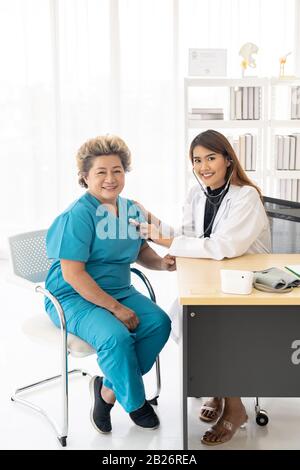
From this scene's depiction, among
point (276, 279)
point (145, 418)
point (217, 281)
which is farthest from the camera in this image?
point (145, 418)

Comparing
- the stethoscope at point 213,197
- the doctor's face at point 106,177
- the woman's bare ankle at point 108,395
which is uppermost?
the doctor's face at point 106,177

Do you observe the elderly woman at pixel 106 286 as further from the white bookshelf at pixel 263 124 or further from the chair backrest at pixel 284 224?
the white bookshelf at pixel 263 124

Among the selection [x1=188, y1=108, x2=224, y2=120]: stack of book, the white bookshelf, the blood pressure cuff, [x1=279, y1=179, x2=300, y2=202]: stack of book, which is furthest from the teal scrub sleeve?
[x1=279, y1=179, x2=300, y2=202]: stack of book

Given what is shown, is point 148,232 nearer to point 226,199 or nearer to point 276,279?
point 226,199

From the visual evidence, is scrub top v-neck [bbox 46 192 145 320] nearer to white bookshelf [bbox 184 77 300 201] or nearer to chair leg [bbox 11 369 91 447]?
chair leg [bbox 11 369 91 447]

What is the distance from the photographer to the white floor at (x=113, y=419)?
2346 millimetres

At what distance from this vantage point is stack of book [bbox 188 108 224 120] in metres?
4.99

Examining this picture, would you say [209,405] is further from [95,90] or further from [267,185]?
[95,90]

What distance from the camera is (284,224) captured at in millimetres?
2637

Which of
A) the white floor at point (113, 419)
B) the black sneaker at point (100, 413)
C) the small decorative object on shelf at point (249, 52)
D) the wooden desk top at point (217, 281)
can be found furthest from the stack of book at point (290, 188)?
the black sneaker at point (100, 413)

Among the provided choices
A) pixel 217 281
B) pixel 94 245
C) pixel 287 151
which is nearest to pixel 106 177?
pixel 94 245

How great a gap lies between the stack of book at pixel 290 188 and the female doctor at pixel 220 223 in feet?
8.26

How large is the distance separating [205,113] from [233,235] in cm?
272

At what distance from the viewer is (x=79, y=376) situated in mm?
2986
